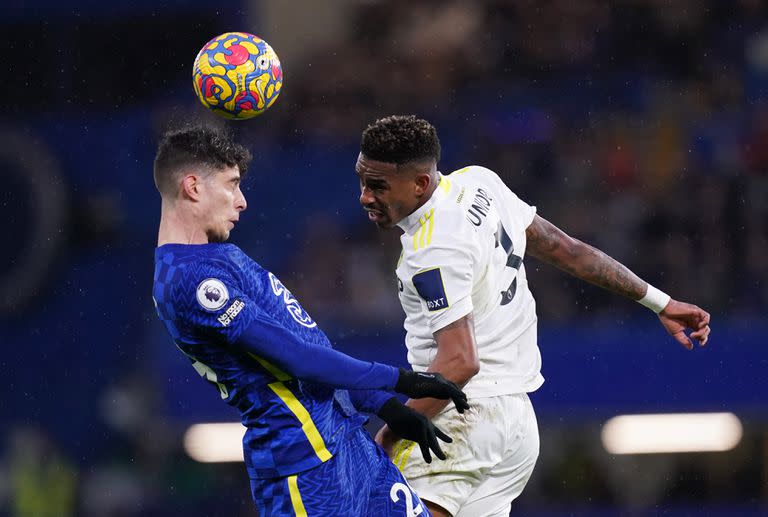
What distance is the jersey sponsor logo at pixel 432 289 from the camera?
15.8ft

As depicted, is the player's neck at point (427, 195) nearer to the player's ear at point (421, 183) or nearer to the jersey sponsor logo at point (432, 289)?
the player's ear at point (421, 183)

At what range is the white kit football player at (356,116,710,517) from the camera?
16.0 feet

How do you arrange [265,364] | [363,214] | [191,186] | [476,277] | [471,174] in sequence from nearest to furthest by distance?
[265,364] → [191,186] → [476,277] → [471,174] → [363,214]

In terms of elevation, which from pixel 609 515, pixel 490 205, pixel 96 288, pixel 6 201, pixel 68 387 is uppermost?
pixel 490 205

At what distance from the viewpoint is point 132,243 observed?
1399 centimetres

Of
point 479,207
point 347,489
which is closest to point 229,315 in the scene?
point 347,489

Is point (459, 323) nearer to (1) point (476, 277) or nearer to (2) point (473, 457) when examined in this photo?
(1) point (476, 277)

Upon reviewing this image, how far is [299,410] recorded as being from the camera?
450 cm

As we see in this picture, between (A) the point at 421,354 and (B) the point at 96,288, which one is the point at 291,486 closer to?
(A) the point at 421,354

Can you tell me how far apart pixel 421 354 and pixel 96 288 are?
32.1 feet

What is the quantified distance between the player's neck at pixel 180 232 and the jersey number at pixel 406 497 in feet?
3.85

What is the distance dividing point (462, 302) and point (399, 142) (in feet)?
2.39

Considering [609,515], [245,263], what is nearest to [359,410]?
[245,263]

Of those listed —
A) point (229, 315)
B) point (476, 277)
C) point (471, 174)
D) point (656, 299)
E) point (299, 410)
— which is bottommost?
point (656, 299)
